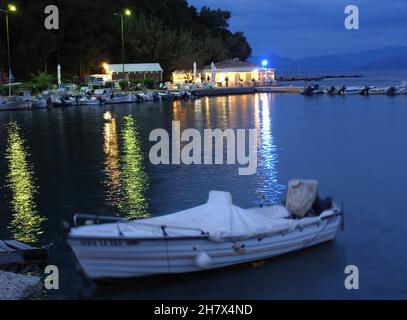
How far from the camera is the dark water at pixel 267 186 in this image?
1539cm

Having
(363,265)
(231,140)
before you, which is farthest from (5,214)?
(231,140)

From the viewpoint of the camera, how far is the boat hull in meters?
14.4

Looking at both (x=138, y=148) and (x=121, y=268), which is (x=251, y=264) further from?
(x=138, y=148)

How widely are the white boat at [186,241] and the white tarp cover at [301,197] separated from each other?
37.8 inches

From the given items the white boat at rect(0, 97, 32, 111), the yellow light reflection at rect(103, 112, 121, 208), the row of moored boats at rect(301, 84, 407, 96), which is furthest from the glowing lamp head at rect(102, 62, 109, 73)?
the yellow light reflection at rect(103, 112, 121, 208)

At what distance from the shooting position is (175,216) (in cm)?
1633

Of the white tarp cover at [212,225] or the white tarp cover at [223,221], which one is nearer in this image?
the white tarp cover at [212,225]

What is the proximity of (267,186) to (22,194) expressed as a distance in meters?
10.1

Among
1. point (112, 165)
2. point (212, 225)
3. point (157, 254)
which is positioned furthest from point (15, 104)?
point (157, 254)

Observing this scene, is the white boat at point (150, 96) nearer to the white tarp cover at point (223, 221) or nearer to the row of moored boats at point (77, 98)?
the row of moored boats at point (77, 98)

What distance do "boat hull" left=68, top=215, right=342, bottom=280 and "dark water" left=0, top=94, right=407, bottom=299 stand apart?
37cm

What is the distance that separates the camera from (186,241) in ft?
48.8

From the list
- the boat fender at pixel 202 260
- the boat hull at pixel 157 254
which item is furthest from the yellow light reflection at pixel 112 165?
→ the boat fender at pixel 202 260

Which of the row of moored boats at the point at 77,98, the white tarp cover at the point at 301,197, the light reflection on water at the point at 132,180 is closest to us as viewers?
the white tarp cover at the point at 301,197
